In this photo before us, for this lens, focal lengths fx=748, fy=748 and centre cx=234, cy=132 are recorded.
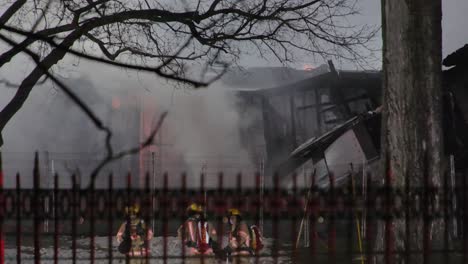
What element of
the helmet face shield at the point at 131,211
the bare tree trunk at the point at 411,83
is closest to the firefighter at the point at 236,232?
the bare tree trunk at the point at 411,83

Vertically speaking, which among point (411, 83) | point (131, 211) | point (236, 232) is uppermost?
point (411, 83)

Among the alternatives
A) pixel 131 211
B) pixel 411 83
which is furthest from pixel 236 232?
pixel 131 211

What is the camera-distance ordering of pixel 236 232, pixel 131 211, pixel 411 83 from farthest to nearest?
1. pixel 236 232
2. pixel 411 83
3. pixel 131 211

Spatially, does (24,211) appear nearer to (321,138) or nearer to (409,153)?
(409,153)

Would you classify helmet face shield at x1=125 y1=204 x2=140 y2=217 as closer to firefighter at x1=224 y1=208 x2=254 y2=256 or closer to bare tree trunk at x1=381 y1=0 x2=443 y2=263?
firefighter at x1=224 y1=208 x2=254 y2=256

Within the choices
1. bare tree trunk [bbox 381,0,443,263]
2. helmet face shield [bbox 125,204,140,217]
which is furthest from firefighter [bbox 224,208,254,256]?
helmet face shield [bbox 125,204,140,217]

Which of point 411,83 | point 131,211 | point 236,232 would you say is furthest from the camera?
point 236,232

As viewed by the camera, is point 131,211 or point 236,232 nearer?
point 131,211

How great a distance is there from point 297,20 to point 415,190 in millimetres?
12392

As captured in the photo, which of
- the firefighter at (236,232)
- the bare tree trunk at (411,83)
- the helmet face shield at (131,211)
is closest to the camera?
the helmet face shield at (131,211)

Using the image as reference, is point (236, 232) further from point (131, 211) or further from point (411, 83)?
point (131, 211)

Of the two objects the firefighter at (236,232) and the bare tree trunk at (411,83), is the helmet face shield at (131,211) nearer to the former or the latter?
the firefighter at (236,232)

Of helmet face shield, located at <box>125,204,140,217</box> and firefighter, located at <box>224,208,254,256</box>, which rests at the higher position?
helmet face shield, located at <box>125,204,140,217</box>

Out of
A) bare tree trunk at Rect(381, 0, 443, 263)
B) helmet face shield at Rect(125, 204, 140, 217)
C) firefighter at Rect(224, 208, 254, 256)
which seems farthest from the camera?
firefighter at Rect(224, 208, 254, 256)
